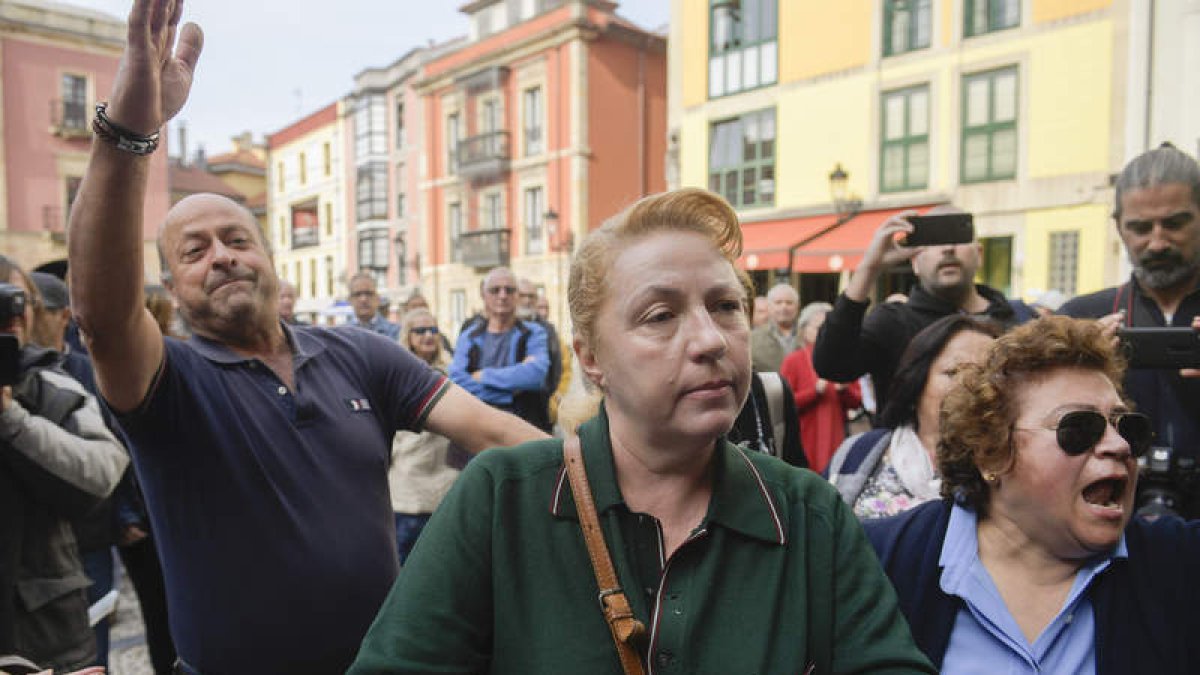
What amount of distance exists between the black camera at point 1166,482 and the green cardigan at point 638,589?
1.39 m

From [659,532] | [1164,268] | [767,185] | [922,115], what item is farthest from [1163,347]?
[767,185]


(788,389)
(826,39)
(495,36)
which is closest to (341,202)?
(495,36)

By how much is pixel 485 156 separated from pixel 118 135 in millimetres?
26647

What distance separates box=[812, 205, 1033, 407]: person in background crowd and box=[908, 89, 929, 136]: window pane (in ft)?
43.3

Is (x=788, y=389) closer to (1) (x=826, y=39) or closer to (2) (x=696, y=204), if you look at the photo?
(2) (x=696, y=204)

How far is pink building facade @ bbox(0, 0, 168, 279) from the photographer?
1035 inches

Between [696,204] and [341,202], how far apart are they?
132ft

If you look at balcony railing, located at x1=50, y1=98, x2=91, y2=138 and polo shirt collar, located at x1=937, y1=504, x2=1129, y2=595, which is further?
balcony railing, located at x1=50, y1=98, x2=91, y2=138

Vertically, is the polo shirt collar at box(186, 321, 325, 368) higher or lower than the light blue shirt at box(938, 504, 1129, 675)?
higher

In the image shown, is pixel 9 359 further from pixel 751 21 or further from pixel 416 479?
pixel 751 21

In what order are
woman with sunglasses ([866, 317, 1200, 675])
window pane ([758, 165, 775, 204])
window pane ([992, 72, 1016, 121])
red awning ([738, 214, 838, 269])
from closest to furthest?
woman with sunglasses ([866, 317, 1200, 675]) < window pane ([992, 72, 1016, 121]) < red awning ([738, 214, 838, 269]) < window pane ([758, 165, 775, 204])

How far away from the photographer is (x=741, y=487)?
1.44 meters

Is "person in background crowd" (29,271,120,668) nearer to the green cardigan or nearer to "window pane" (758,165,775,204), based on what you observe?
the green cardigan

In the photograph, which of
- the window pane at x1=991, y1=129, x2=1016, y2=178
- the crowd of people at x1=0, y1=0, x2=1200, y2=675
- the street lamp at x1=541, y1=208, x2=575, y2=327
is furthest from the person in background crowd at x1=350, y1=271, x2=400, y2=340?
the street lamp at x1=541, y1=208, x2=575, y2=327
